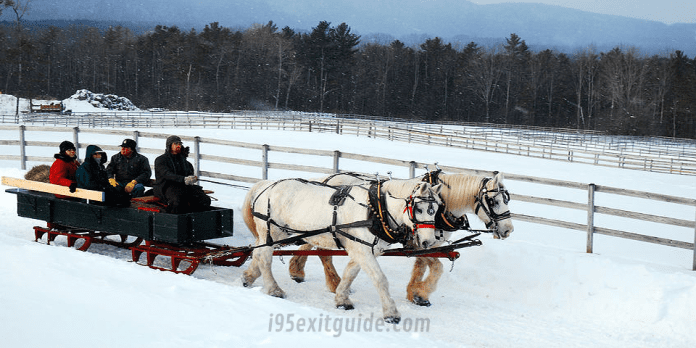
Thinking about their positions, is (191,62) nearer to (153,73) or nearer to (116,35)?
(153,73)

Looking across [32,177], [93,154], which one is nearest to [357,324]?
[93,154]

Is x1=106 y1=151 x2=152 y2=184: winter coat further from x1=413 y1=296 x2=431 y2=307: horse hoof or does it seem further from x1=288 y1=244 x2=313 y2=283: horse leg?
x1=413 y1=296 x2=431 y2=307: horse hoof

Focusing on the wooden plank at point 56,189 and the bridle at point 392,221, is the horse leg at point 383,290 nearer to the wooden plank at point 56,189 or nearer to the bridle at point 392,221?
the bridle at point 392,221

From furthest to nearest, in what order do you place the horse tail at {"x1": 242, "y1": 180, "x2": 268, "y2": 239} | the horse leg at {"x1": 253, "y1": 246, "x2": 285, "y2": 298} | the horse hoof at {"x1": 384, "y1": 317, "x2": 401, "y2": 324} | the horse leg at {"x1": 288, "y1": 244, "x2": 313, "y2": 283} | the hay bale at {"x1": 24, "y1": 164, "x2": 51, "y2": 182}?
the hay bale at {"x1": 24, "y1": 164, "x2": 51, "y2": 182} → the horse leg at {"x1": 288, "y1": 244, "x2": 313, "y2": 283} → the horse tail at {"x1": 242, "y1": 180, "x2": 268, "y2": 239} → the horse leg at {"x1": 253, "y1": 246, "x2": 285, "y2": 298} → the horse hoof at {"x1": 384, "y1": 317, "x2": 401, "y2": 324}

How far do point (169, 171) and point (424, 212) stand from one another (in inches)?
140

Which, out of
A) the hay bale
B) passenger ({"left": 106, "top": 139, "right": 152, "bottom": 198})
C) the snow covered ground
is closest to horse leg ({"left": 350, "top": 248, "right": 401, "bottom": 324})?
the snow covered ground

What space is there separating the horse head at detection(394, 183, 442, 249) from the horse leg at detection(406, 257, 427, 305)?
48.1 inches

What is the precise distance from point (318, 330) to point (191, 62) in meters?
68.2

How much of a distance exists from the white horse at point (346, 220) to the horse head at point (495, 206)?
2.67 feet

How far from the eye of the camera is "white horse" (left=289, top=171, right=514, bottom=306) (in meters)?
7.00

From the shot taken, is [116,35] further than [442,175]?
Yes

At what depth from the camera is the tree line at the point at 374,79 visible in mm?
69250

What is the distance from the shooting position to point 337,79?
73562mm

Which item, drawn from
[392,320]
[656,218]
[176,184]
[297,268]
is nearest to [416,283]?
[392,320]
